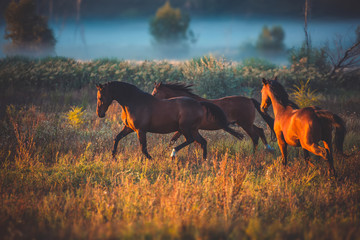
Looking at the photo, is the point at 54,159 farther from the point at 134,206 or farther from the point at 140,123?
the point at 134,206

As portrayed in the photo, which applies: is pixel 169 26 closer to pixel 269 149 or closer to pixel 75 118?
pixel 75 118

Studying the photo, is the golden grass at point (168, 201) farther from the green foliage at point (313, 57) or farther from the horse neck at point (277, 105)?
the green foliage at point (313, 57)

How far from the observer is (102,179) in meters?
5.76

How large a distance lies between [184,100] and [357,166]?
4.02 metres

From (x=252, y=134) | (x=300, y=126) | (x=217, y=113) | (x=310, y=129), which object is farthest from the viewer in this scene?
(x=252, y=134)

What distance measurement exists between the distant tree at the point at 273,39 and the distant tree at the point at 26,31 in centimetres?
6154

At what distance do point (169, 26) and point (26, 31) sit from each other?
37555mm

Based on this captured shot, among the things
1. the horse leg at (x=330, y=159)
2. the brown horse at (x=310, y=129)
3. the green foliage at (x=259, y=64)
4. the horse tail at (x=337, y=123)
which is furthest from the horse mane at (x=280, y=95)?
the green foliage at (x=259, y=64)

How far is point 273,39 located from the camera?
7725cm

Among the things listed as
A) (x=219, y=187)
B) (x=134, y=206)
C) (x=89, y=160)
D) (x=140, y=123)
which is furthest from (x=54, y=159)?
(x=219, y=187)

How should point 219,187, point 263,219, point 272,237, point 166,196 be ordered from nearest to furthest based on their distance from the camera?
point 272,237 → point 263,219 → point 166,196 → point 219,187

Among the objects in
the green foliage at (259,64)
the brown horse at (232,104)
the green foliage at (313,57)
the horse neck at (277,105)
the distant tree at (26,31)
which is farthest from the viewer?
the distant tree at (26,31)

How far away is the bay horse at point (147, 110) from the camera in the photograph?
261 inches

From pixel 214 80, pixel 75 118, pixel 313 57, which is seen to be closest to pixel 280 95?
pixel 75 118
